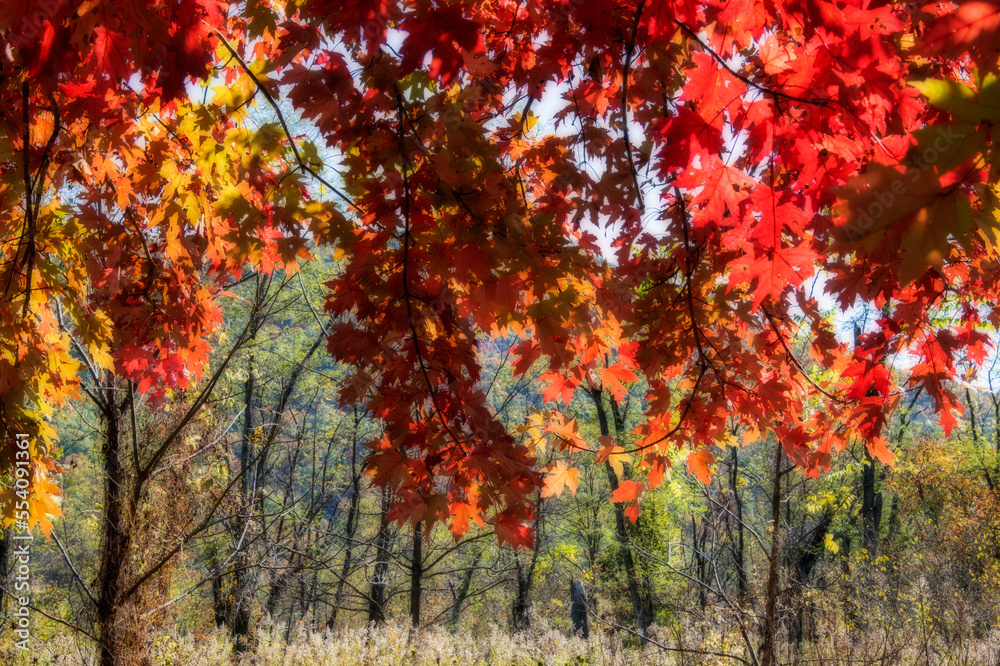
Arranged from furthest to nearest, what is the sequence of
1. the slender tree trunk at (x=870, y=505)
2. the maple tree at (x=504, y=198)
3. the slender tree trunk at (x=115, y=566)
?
1. the slender tree trunk at (x=870, y=505)
2. the slender tree trunk at (x=115, y=566)
3. the maple tree at (x=504, y=198)

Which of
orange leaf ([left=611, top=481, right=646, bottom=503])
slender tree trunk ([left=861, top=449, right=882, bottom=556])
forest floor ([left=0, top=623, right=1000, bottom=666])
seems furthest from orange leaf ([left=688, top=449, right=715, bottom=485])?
slender tree trunk ([left=861, top=449, right=882, bottom=556])

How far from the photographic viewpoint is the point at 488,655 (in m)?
8.52

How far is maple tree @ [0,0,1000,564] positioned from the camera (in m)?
1.52

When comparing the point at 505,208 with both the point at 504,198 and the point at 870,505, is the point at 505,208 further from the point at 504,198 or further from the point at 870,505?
the point at 870,505

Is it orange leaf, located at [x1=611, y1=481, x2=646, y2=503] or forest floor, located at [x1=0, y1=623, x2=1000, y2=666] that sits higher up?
orange leaf, located at [x1=611, y1=481, x2=646, y2=503]

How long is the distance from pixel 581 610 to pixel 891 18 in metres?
18.3

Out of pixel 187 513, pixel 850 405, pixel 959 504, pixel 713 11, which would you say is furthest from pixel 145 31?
pixel 959 504

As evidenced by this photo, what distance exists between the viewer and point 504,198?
72.7 inches

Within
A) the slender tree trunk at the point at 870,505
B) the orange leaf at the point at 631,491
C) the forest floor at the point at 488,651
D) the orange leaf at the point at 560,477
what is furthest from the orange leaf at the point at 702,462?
the slender tree trunk at the point at 870,505

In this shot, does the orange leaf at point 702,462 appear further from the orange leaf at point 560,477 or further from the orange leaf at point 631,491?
the orange leaf at point 560,477

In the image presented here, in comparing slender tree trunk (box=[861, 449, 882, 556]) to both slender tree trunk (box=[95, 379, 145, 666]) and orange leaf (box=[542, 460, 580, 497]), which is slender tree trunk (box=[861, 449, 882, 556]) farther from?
slender tree trunk (box=[95, 379, 145, 666])

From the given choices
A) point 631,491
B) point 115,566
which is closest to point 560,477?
point 631,491

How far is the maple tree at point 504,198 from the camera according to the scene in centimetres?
152

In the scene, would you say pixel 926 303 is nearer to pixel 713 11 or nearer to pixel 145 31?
pixel 713 11
